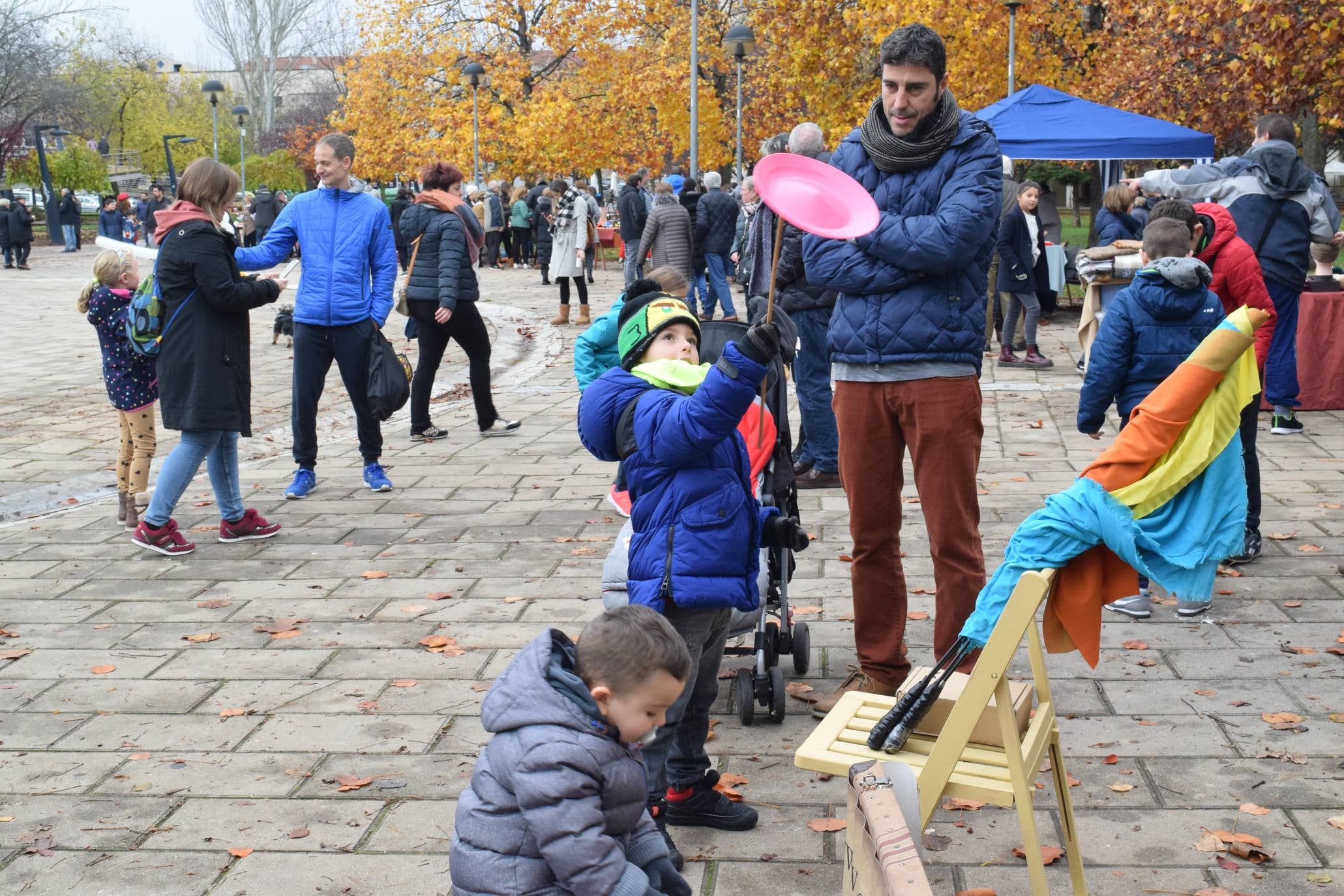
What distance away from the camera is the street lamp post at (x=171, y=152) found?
49781 mm

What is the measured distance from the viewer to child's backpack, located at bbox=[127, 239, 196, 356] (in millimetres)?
7012

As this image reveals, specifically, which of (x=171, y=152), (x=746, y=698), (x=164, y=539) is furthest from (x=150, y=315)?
(x=171, y=152)

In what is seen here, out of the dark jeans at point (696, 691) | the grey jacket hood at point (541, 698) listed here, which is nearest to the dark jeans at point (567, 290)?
the dark jeans at point (696, 691)

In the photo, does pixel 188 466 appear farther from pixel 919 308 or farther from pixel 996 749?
pixel 996 749

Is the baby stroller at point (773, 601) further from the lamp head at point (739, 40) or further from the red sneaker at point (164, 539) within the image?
the lamp head at point (739, 40)

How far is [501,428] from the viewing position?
1076 cm

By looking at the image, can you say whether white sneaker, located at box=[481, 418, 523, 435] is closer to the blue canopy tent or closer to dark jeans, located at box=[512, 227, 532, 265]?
the blue canopy tent

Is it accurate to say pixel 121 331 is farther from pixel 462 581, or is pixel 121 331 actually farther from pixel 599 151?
pixel 599 151

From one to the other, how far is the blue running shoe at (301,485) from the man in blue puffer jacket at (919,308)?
4.86 meters

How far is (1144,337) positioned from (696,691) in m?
2.87

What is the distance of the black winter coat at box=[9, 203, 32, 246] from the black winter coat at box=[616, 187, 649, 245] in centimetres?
1976

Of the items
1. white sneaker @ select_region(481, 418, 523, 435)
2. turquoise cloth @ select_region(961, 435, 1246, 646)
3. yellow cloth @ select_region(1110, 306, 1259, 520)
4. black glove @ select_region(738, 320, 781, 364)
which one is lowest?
white sneaker @ select_region(481, 418, 523, 435)

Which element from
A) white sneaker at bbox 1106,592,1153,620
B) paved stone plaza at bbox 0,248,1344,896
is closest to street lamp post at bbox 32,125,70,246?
paved stone plaza at bbox 0,248,1344,896

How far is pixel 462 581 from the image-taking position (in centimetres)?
655
